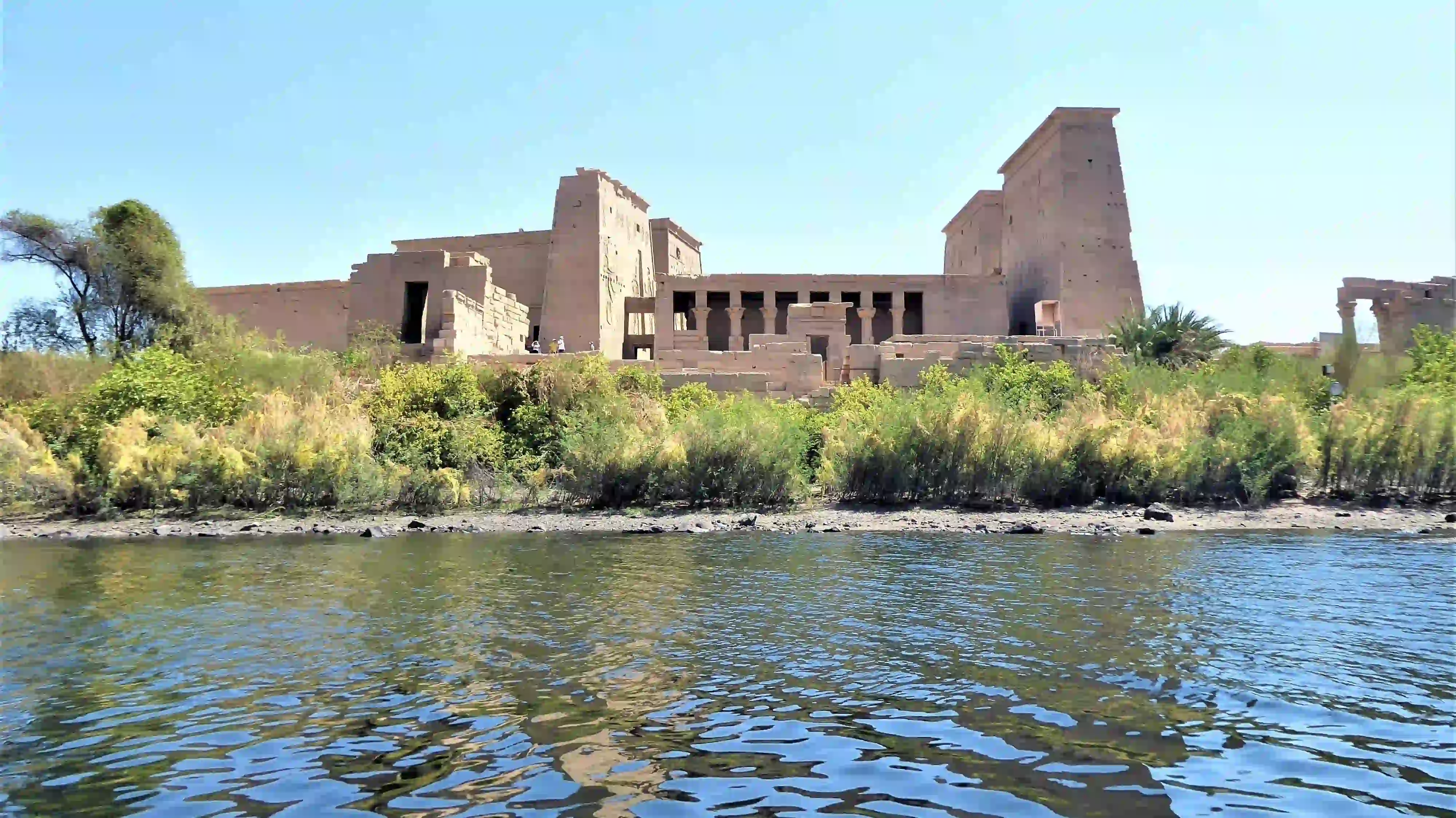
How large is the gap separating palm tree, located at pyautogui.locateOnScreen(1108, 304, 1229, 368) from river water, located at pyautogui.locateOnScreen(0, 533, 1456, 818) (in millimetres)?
12619

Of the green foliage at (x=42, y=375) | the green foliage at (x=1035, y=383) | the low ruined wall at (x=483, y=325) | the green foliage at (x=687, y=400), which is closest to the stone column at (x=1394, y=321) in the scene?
the green foliage at (x=1035, y=383)

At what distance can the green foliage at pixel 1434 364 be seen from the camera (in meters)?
19.4

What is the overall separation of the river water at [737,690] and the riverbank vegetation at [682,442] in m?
5.84

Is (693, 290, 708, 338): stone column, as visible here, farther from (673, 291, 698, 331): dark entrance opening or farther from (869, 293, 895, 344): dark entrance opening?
(869, 293, 895, 344): dark entrance opening

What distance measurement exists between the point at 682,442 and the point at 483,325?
12.0m

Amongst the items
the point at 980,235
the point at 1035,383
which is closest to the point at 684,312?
→ the point at 980,235

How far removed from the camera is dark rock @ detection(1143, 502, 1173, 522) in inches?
622

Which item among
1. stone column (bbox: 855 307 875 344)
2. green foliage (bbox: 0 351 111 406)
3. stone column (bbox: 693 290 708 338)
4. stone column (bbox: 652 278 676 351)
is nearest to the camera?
green foliage (bbox: 0 351 111 406)

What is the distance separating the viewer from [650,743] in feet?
17.5

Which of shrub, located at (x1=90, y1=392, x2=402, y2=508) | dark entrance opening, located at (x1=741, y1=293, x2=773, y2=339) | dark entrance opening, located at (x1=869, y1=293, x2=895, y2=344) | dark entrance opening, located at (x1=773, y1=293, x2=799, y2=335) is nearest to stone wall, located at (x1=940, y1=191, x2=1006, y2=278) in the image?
dark entrance opening, located at (x1=869, y1=293, x2=895, y2=344)

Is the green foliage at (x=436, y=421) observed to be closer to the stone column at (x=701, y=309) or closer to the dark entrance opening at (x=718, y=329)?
the stone column at (x=701, y=309)

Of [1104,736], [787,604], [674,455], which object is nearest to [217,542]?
[674,455]

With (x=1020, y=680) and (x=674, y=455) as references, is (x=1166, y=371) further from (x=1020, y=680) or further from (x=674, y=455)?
(x=1020, y=680)

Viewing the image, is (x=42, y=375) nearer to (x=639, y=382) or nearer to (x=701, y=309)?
(x=639, y=382)
